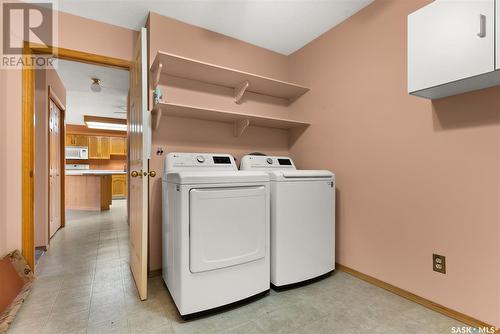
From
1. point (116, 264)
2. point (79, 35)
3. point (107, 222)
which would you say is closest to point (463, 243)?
point (116, 264)

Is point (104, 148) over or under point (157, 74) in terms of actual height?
under

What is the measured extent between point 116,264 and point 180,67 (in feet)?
6.64

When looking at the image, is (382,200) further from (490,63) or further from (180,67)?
(180,67)

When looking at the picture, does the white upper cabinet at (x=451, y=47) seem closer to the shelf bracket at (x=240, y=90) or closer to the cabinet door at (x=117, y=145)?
the shelf bracket at (x=240, y=90)

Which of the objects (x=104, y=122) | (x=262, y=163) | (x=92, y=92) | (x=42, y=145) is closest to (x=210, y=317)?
(x=262, y=163)

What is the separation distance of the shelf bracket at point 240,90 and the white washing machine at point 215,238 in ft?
3.59

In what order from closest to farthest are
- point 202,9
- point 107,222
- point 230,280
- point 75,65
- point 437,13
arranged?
point 437,13, point 230,280, point 202,9, point 75,65, point 107,222

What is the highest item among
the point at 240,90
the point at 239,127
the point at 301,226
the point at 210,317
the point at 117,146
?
the point at 240,90

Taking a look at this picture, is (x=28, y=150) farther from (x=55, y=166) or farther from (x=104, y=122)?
(x=104, y=122)

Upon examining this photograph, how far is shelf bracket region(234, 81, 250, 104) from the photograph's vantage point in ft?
8.18

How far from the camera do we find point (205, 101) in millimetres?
2498

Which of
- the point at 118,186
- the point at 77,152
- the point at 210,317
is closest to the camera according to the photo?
the point at 210,317

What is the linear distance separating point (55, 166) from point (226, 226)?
336cm

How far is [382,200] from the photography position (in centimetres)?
200
